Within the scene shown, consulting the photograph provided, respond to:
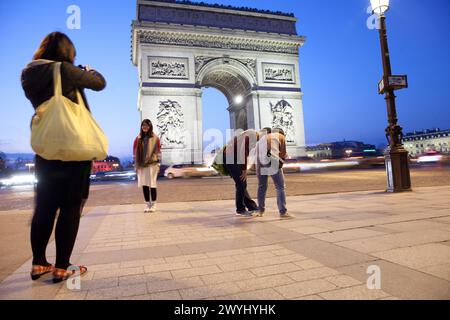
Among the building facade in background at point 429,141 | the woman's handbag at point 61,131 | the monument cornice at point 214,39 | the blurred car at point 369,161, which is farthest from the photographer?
the building facade in background at point 429,141

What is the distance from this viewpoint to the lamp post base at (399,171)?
23.6 ft

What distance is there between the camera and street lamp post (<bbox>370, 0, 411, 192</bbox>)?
284 inches

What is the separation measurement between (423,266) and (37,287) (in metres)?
2.55

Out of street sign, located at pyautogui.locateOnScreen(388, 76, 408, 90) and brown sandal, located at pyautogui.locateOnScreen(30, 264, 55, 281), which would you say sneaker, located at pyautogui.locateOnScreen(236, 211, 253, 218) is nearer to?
brown sandal, located at pyautogui.locateOnScreen(30, 264, 55, 281)

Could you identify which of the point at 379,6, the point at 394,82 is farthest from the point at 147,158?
the point at 379,6

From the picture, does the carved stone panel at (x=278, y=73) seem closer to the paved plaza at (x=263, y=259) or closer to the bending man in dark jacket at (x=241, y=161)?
the bending man in dark jacket at (x=241, y=161)

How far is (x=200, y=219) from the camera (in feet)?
15.9

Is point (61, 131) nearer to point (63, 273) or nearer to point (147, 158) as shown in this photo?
point (63, 273)

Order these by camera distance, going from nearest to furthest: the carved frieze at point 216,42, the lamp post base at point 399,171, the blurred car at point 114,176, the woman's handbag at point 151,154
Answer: the woman's handbag at point 151,154 → the lamp post base at point 399,171 → the carved frieze at point 216,42 → the blurred car at point 114,176

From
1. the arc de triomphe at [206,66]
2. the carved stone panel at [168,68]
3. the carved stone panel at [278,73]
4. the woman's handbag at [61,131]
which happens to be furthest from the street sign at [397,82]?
the carved stone panel at [278,73]

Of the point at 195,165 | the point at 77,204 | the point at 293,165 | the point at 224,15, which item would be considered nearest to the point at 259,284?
the point at 77,204

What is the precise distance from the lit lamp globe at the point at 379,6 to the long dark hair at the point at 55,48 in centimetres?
734
